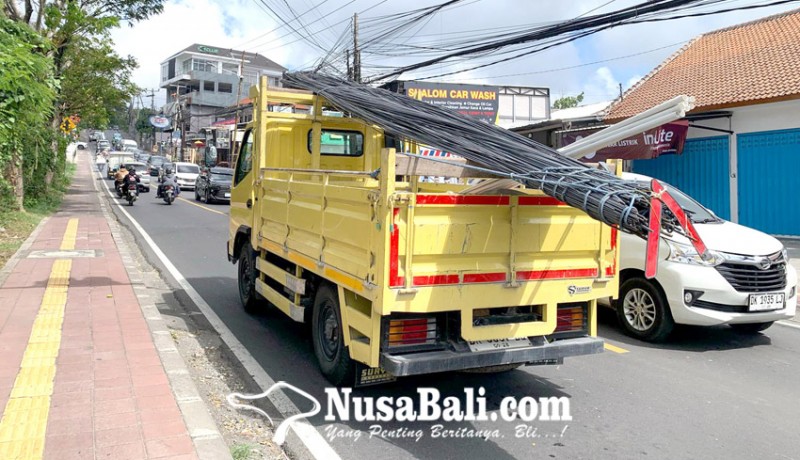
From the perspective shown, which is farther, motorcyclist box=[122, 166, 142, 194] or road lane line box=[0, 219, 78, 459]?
motorcyclist box=[122, 166, 142, 194]

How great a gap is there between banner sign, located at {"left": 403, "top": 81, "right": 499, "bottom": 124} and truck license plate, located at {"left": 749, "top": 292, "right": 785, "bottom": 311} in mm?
23350

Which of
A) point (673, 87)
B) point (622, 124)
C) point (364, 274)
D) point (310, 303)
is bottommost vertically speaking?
point (310, 303)

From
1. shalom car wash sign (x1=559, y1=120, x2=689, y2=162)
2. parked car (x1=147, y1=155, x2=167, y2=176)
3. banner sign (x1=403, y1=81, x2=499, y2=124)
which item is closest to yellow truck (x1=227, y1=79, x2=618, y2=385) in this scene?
shalom car wash sign (x1=559, y1=120, x2=689, y2=162)

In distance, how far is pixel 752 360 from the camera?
595 centimetres

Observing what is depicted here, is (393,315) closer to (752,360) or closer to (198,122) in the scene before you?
(752,360)

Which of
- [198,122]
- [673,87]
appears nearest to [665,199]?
[673,87]

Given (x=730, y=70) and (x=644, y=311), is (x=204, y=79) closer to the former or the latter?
(x=730, y=70)

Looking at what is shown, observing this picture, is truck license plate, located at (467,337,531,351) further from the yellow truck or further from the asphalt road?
the asphalt road

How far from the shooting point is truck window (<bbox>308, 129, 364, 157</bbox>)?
22.7 ft

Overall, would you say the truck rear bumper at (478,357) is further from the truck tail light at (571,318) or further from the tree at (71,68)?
the tree at (71,68)

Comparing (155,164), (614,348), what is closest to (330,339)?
(614,348)

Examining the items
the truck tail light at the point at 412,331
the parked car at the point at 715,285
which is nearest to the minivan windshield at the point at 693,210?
the parked car at the point at 715,285

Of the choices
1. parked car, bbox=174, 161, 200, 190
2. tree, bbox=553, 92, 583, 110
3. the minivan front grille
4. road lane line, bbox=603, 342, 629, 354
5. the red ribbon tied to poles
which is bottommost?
road lane line, bbox=603, 342, 629, 354

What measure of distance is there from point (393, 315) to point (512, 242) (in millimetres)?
970
